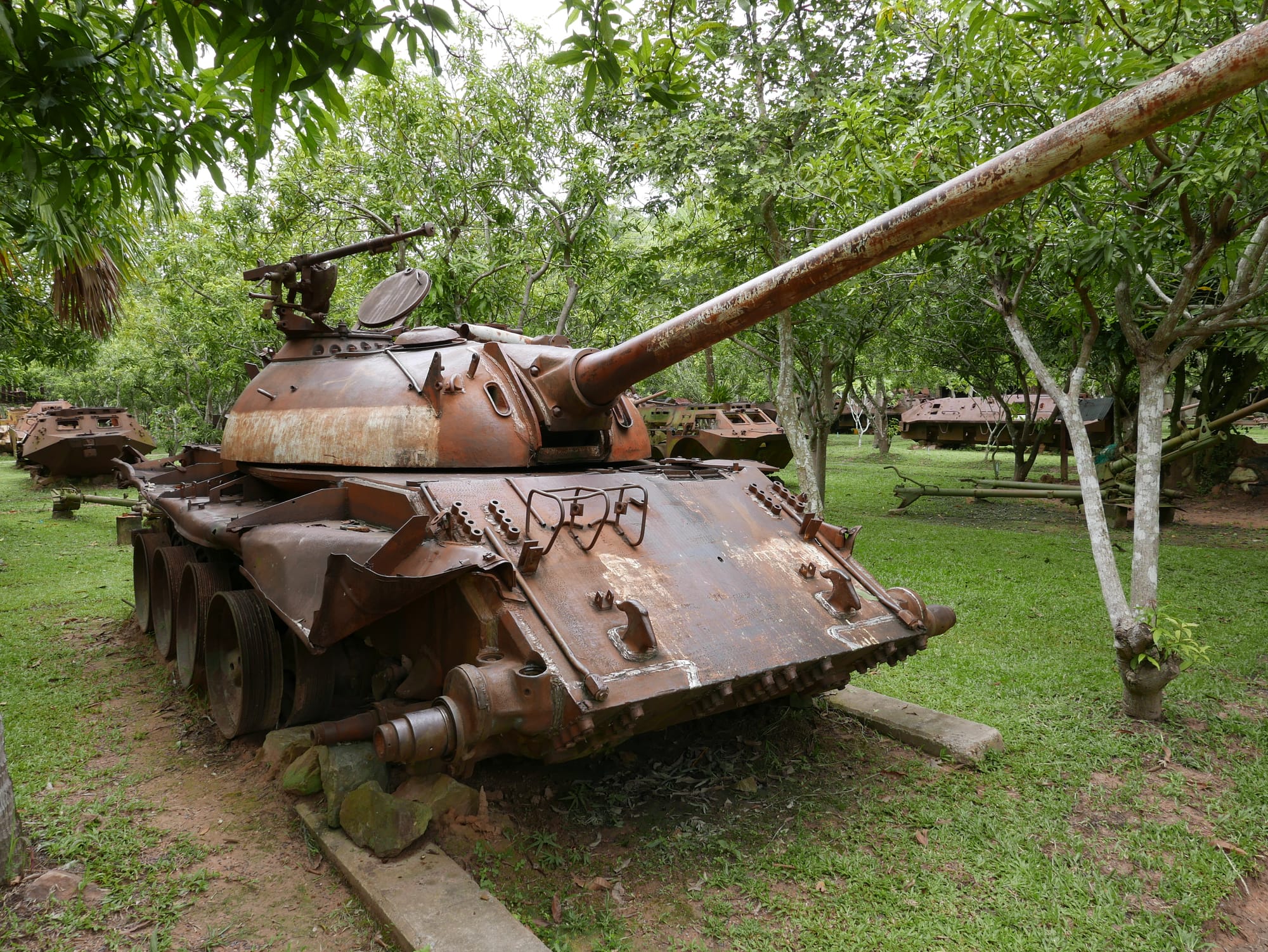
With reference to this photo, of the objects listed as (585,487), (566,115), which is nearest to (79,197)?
(585,487)

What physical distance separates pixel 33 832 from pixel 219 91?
3425mm

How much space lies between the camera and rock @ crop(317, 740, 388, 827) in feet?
12.8

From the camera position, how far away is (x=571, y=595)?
12.1 feet

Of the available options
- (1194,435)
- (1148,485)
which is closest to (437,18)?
(1148,485)

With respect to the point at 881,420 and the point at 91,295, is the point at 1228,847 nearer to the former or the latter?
the point at 91,295

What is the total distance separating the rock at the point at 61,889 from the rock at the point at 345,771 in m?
0.91

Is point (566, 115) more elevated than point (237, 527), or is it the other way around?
point (566, 115)

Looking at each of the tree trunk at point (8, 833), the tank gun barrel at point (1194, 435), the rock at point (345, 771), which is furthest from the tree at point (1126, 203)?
the tree trunk at point (8, 833)

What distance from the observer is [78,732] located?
16.8 feet

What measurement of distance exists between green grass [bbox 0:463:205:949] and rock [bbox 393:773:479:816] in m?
0.90

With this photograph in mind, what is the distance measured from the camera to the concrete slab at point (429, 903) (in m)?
3.02

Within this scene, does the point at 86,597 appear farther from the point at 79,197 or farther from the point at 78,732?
the point at 79,197

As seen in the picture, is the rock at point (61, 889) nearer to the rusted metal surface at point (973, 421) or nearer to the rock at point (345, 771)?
the rock at point (345, 771)

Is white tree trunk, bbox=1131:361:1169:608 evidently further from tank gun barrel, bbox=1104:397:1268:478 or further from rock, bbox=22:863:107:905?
rock, bbox=22:863:107:905
